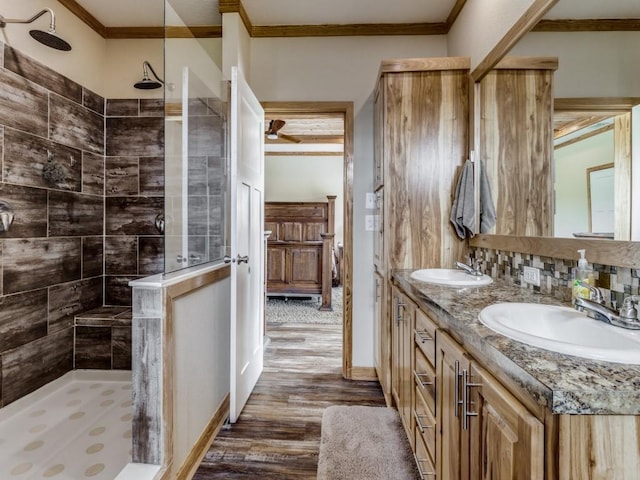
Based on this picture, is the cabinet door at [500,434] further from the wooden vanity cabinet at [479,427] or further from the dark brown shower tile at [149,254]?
the dark brown shower tile at [149,254]

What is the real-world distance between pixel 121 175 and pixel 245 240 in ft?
A: 4.85

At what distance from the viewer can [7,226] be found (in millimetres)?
2000

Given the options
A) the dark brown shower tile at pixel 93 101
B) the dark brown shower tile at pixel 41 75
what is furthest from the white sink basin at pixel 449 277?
the dark brown shower tile at pixel 93 101

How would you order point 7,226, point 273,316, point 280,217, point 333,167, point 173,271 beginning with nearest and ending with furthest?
point 173,271, point 7,226, point 273,316, point 280,217, point 333,167

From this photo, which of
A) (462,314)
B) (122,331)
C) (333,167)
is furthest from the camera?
(333,167)

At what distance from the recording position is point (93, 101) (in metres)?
2.71

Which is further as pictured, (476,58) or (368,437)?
(476,58)

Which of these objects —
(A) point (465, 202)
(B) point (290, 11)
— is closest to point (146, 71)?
(B) point (290, 11)

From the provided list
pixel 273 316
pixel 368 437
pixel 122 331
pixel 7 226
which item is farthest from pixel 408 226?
pixel 273 316

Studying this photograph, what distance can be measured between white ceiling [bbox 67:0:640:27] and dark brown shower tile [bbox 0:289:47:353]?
203cm

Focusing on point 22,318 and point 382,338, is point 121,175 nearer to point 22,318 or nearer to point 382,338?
point 22,318

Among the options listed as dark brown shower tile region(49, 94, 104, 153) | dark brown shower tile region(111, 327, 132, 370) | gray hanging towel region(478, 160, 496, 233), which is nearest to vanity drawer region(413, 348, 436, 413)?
gray hanging towel region(478, 160, 496, 233)

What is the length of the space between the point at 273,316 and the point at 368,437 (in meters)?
2.70

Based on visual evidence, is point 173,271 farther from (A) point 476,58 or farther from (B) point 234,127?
(A) point 476,58
